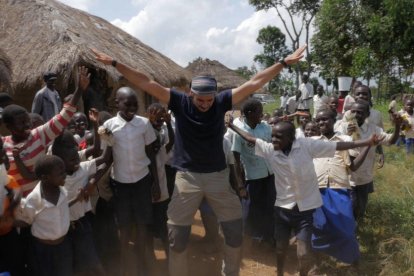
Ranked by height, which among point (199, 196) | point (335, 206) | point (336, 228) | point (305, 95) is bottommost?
point (336, 228)

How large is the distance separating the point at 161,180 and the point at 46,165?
4.39 feet

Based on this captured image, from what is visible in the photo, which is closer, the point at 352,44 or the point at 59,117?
the point at 59,117

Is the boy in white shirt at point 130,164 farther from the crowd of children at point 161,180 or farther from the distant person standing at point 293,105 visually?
the distant person standing at point 293,105

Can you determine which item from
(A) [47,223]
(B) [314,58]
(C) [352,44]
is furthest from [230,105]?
(B) [314,58]

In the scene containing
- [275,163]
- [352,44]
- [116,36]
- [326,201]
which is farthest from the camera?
[352,44]

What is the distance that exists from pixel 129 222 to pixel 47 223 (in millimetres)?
933

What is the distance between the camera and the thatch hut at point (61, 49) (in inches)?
288

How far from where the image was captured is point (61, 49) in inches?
296

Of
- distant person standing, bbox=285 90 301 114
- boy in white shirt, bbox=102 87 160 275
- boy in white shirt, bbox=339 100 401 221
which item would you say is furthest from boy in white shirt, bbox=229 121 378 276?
distant person standing, bbox=285 90 301 114

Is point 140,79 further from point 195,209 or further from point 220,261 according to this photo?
point 220,261

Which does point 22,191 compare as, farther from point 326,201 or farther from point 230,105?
point 326,201

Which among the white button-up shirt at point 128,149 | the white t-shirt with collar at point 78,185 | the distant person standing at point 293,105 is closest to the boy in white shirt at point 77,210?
the white t-shirt with collar at point 78,185

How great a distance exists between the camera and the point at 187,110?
3.31m

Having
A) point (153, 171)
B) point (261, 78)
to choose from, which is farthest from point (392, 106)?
point (153, 171)
